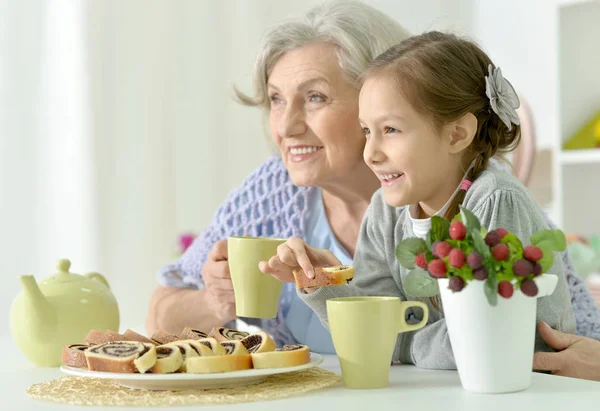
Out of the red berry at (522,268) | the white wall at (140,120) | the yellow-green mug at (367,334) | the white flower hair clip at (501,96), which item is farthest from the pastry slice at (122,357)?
the white wall at (140,120)

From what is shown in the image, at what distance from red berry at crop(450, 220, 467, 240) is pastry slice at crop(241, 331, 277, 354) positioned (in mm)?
293

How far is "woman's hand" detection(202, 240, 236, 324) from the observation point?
1.58 meters

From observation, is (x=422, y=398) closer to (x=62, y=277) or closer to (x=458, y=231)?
(x=458, y=231)

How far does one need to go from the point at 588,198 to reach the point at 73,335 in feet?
8.51

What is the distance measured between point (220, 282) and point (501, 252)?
2.62ft

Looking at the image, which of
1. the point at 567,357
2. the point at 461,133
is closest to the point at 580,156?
the point at 461,133

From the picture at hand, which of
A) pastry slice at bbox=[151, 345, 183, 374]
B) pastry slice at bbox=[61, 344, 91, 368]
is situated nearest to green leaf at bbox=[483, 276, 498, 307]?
pastry slice at bbox=[151, 345, 183, 374]

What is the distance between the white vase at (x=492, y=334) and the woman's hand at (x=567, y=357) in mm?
252

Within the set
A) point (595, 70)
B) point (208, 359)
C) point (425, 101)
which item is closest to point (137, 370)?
point (208, 359)

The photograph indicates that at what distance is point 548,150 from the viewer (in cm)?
366

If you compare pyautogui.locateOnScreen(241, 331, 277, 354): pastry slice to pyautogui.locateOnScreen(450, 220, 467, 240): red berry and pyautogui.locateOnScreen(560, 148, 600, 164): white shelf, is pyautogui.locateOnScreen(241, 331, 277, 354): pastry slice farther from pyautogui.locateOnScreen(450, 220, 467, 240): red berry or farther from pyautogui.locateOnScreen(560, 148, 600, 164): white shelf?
pyautogui.locateOnScreen(560, 148, 600, 164): white shelf

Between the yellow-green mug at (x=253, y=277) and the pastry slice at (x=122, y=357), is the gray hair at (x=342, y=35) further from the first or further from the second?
the pastry slice at (x=122, y=357)

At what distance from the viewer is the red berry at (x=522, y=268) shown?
3.08 feet

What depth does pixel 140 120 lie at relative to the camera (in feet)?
11.7
